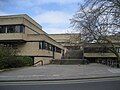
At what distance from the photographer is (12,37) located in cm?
4691

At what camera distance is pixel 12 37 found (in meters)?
46.9

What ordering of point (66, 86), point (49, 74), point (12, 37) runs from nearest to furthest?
point (66, 86), point (49, 74), point (12, 37)

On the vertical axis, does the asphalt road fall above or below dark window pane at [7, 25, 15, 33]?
below

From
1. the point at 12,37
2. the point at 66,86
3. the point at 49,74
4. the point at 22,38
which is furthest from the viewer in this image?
the point at 12,37

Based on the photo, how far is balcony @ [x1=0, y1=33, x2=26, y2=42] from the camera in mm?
46156

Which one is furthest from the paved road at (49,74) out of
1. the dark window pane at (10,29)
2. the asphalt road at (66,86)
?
the dark window pane at (10,29)

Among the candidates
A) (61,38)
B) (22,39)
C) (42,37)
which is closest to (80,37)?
(42,37)

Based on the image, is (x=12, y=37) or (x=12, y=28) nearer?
(x=12, y=37)

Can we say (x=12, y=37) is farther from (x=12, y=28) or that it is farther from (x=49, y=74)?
(x=49, y=74)

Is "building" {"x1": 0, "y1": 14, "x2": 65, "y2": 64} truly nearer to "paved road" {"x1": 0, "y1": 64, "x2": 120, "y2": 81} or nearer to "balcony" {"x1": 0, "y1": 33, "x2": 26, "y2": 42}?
"balcony" {"x1": 0, "y1": 33, "x2": 26, "y2": 42}

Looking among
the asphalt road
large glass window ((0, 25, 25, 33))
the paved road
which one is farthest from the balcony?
the asphalt road

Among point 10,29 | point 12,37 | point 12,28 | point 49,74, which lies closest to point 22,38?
point 12,37

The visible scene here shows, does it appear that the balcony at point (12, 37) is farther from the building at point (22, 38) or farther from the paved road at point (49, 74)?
the paved road at point (49, 74)

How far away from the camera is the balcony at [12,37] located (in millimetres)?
46156
